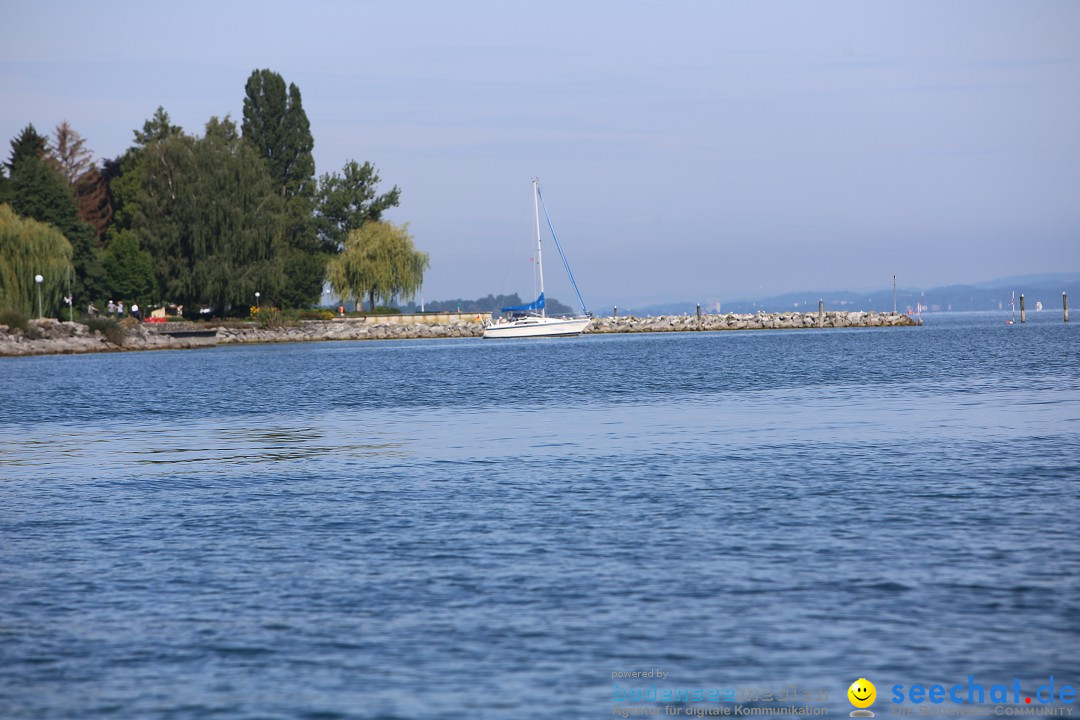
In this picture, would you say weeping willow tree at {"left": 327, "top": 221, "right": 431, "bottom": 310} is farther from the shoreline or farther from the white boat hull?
the white boat hull

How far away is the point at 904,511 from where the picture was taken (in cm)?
1552

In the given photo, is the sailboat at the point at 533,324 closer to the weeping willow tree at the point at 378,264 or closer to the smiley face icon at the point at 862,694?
the weeping willow tree at the point at 378,264

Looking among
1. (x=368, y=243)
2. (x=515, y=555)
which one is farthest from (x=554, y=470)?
(x=368, y=243)

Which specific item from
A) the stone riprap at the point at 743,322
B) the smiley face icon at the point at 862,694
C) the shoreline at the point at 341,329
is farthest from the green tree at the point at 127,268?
the smiley face icon at the point at 862,694

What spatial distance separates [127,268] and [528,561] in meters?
→ 90.5

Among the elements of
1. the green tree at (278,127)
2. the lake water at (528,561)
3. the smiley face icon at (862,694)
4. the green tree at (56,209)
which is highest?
the green tree at (278,127)

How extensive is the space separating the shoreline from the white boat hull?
428 inches

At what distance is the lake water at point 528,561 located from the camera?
916 centimetres

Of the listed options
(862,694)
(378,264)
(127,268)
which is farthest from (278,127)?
(862,694)

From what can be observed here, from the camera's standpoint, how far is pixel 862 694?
8555 millimetres

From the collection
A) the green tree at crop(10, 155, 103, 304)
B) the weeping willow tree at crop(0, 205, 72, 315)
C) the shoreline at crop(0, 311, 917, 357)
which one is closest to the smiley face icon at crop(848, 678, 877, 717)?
the shoreline at crop(0, 311, 917, 357)

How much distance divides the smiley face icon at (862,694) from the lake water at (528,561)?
0.10 metres

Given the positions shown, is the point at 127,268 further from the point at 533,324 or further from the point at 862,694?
the point at 862,694

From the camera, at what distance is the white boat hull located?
367 feet
